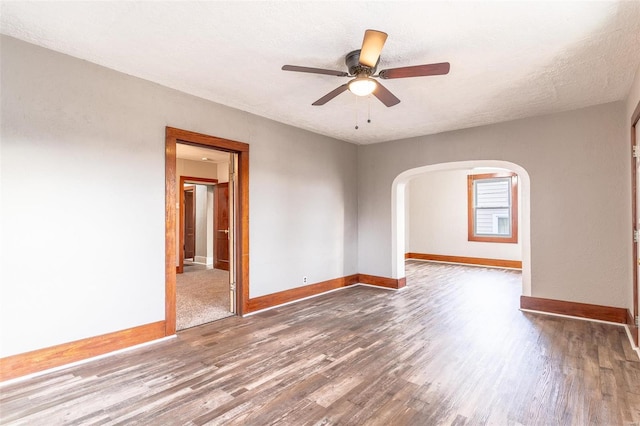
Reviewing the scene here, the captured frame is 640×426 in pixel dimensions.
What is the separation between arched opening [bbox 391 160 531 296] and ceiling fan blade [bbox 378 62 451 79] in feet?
9.53

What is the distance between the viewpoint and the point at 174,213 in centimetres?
346

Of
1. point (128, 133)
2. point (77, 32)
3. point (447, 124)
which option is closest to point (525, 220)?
point (447, 124)

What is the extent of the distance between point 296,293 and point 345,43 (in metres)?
3.57

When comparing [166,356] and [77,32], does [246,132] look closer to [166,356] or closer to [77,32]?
[77,32]

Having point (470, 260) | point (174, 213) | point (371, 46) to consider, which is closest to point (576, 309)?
point (371, 46)

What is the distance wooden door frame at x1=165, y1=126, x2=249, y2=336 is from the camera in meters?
3.41

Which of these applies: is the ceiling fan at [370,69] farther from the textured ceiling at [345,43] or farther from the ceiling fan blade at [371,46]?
the textured ceiling at [345,43]

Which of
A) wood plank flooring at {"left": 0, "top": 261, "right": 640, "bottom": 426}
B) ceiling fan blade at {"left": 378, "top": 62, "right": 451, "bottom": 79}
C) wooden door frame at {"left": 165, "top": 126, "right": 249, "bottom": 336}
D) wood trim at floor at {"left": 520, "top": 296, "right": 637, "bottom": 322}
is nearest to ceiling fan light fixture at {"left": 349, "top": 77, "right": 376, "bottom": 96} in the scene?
ceiling fan blade at {"left": 378, "top": 62, "right": 451, "bottom": 79}

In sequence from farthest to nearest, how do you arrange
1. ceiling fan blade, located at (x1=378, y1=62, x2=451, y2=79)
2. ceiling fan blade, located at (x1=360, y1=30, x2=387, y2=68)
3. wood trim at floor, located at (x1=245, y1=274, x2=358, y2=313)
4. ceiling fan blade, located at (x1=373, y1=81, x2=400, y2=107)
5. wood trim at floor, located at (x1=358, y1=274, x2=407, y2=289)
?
wood trim at floor, located at (x1=358, y1=274, x2=407, y2=289)
wood trim at floor, located at (x1=245, y1=274, x2=358, y2=313)
ceiling fan blade, located at (x1=373, y1=81, x2=400, y2=107)
ceiling fan blade, located at (x1=378, y1=62, x2=451, y2=79)
ceiling fan blade, located at (x1=360, y1=30, x2=387, y2=68)

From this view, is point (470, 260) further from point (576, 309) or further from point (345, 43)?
point (345, 43)

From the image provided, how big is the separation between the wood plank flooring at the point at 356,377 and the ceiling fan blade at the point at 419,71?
2414 mm

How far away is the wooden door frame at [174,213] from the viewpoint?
11.2 feet

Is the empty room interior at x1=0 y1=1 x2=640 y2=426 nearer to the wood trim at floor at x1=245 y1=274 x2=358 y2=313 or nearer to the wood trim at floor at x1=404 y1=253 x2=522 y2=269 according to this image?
the wood trim at floor at x1=245 y1=274 x2=358 y2=313

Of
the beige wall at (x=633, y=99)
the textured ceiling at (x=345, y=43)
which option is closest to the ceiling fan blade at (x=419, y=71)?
the textured ceiling at (x=345, y=43)
